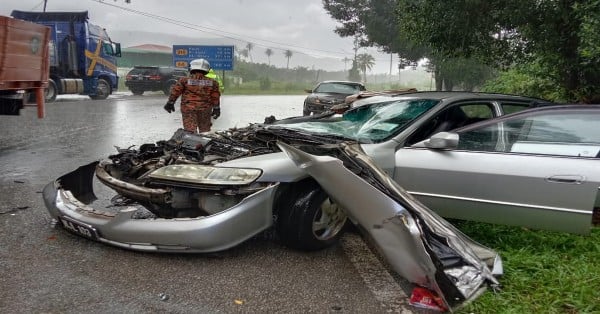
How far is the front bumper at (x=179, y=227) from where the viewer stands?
3.12 m

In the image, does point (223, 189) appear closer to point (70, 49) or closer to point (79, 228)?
point (79, 228)

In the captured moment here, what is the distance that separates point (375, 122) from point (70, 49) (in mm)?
16954

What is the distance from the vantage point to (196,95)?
727 centimetres

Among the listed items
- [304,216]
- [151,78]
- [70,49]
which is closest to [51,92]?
[70,49]

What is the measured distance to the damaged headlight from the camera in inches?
125

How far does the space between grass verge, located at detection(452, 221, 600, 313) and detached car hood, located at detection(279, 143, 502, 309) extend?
0.14 metres

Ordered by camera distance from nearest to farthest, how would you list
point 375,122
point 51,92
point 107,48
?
point 375,122 < point 51,92 < point 107,48

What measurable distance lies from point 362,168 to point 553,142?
158 cm

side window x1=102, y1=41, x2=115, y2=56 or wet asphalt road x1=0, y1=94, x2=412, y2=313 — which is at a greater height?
side window x1=102, y1=41, x2=115, y2=56

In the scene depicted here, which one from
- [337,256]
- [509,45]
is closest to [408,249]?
[337,256]

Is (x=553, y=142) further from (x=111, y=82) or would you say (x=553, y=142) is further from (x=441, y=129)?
(x=111, y=82)

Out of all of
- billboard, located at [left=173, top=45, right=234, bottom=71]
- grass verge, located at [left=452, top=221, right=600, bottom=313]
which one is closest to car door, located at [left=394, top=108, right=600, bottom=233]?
grass verge, located at [left=452, top=221, right=600, bottom=313]

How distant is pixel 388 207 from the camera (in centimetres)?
283

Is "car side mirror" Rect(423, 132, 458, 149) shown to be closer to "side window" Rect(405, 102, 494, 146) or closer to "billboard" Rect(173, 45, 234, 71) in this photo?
"side window" Rect(405, 102, 494, 146)
